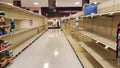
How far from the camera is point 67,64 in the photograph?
411 centimetres

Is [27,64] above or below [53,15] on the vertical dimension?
below

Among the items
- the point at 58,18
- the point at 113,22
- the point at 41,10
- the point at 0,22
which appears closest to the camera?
the point at 113,22

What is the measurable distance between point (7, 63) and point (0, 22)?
117 centimetres

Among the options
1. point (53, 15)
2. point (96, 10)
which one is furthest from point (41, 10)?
point (96, 10)

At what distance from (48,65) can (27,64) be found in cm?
60

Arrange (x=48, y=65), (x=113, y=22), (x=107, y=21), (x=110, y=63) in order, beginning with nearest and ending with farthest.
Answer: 1. (x=110, y=63)
2. (x=113, y=22)
3. (x=107, y=21)
4. (x=48, y=65)

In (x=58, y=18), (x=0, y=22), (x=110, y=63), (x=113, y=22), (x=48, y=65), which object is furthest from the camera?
(x=58, y=18)

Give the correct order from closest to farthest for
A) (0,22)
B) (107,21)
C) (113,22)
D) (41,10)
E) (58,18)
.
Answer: (113,22), (107,21), (0,22), (41,10), (58,18)

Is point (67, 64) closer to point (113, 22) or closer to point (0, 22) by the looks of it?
point (113, 22)

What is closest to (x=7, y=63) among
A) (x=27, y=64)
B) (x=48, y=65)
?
(x=27, y=64)

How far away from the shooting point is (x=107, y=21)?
3.49 metres

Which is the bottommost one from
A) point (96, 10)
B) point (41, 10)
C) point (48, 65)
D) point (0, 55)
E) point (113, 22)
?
point (48, 65)

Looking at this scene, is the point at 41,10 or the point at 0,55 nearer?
the point at 0,55

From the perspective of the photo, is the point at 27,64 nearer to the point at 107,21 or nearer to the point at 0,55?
the point at 0,55
